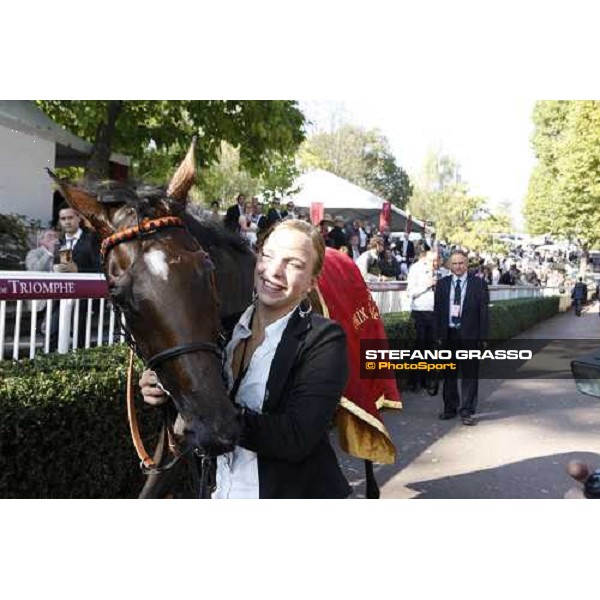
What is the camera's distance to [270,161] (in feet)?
34.7

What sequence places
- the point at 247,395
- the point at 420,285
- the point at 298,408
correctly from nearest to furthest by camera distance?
1. the point at 298,408
2. the point at 247,395
3. the point at 420,285

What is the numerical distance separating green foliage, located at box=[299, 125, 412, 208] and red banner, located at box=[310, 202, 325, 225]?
20.1 inches

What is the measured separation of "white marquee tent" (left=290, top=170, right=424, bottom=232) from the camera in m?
7.70

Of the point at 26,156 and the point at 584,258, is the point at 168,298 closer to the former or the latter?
the point at 26,156

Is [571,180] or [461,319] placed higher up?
[571,180]

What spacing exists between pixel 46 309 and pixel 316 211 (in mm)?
3620

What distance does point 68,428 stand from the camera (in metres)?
3.35

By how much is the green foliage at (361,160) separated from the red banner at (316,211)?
0.51m

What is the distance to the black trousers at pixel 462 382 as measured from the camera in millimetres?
5426

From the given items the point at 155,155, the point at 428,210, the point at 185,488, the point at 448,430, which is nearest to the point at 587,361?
the point at 185,488

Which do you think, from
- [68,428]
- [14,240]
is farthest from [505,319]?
[68,428]

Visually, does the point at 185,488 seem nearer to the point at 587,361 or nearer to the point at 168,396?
the point at 168,396

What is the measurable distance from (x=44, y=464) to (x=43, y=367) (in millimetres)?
570

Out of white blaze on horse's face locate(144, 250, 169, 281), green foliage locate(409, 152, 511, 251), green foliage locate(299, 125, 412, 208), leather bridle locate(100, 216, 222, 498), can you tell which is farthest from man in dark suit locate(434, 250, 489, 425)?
white blaze on horse's face locate(144, 250, 169, 281)
